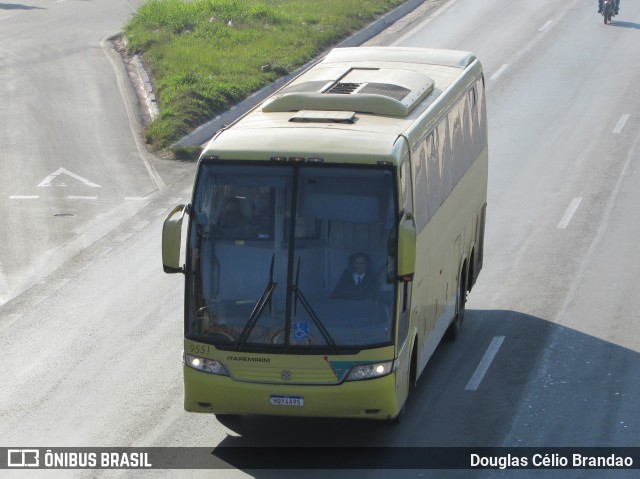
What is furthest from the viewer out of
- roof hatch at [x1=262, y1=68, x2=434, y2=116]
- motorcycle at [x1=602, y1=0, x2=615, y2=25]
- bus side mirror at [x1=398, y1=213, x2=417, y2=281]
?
motorcycle at [x1=602, y1=0, x2=615, y2=25]

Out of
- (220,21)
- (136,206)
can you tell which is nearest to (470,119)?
(136,206)

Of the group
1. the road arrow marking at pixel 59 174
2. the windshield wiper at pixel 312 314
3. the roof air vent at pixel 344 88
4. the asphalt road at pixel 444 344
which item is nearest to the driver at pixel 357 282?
the windshield wiper at pixel 312 314

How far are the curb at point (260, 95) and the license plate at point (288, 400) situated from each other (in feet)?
33.7

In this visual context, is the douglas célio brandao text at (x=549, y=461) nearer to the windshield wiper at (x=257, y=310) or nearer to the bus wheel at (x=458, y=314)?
the windshield wiper at (x=257, y=310)

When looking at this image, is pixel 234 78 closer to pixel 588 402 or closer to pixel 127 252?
pixel 127 252

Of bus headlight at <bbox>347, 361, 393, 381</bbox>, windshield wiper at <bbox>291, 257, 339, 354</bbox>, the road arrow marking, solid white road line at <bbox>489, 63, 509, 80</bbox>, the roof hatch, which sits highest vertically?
the roof hatch

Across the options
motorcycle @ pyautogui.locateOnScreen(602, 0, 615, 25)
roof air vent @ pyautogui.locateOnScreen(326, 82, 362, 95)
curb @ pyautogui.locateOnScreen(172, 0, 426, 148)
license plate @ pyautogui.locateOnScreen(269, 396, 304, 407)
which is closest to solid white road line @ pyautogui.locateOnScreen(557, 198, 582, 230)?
curb @ pyautogui.locateOnScreen(172, 0, 426, 148)

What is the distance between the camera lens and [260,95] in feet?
103

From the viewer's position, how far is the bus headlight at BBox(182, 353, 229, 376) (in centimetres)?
1244

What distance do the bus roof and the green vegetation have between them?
1091cm

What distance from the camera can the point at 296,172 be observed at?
1238cm

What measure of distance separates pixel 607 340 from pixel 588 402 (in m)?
2.40

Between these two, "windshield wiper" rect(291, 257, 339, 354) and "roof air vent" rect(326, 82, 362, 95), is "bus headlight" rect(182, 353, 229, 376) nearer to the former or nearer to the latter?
"windshield wiper" rect(291, 257, 339, 354)

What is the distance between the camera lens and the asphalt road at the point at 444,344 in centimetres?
1369
